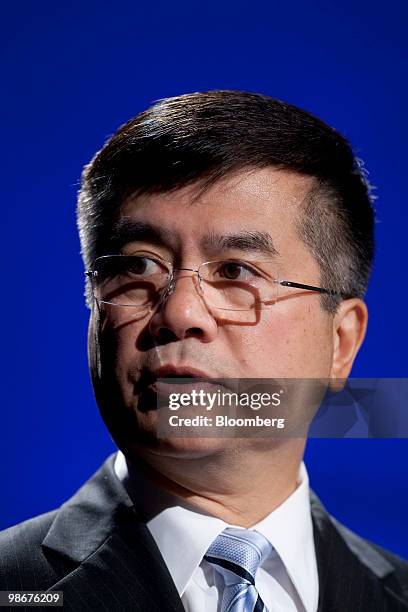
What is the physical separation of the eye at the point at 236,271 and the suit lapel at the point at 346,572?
0.61 meters

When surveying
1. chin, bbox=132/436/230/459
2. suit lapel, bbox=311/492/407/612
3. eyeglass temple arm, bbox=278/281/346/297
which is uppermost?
eyeglass temple arm, bbox=278/281/346/297

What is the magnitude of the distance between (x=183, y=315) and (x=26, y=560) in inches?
21.3

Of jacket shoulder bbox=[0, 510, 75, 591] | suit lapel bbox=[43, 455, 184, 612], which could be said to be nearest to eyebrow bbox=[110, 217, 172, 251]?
suit lapel bbox=[43, 455, 184, 612]

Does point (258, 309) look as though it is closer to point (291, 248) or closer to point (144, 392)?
point (291, 248)

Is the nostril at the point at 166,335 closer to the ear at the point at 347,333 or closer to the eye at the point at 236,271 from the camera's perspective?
the eye at the point at 236,271

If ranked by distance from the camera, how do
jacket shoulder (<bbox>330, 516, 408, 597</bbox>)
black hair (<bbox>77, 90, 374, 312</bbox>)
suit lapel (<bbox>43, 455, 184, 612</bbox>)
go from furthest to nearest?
jacket shoulder (<bbox>330, 516, 408, 597</bbox>)
black hair (<bbox>77, 90, 374, 312</bbox>)
suit lapel (<bbox>43, 455, 184, 612</bbox>)

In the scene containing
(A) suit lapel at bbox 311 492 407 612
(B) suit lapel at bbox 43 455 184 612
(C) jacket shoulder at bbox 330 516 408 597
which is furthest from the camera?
(C) jacket shoulder at bbox 330 516 408 597

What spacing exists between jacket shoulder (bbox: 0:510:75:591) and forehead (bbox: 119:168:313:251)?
615 millimetres

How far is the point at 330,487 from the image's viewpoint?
7.59ft

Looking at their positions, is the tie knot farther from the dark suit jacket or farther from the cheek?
the cheek

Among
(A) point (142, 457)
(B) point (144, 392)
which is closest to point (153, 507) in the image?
(A) point (142, 457)

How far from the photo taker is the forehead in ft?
5.73

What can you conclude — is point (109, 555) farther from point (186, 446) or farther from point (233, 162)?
point (233, 162)

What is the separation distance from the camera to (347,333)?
2.00 meters
